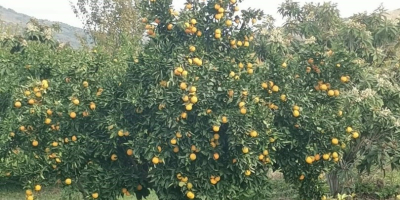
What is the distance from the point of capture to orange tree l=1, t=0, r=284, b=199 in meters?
4.11

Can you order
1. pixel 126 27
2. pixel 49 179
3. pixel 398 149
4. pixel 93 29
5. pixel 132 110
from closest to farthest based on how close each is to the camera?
pixel 132 110, pixel 49 179, pixel 398 149, pixel 126 27, pixel 93 29

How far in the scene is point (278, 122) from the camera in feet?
15.0

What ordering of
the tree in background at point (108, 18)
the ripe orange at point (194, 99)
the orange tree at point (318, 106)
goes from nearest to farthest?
the ripe orange at point (194, 99) < the orange tree at point (318, 106) < the tree in background at point (108, 18)

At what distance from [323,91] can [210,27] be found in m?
1.23

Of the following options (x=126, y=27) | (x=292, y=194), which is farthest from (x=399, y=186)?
(x=126, y=27)

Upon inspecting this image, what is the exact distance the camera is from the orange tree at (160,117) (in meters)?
4.11

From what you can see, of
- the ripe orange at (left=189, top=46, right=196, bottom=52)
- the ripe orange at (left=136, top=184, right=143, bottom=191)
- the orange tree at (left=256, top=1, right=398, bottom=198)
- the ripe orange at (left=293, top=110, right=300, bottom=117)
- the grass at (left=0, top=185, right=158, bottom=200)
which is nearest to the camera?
the ripe orange at (left=189, top=46, right=196, bottom=52)

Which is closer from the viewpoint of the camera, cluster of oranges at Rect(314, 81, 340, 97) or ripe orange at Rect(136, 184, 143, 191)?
cluster of oranges at Rect(314, 81, 340, 97)

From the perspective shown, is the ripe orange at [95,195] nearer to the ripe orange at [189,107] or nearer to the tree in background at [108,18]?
the ripe orange at [189,107]

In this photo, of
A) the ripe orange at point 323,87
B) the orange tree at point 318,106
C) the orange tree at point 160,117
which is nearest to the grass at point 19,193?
the orange tree at point 160,117

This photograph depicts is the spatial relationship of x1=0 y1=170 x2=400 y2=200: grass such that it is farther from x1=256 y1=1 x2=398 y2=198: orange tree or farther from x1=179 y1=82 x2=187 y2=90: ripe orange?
x1=179 y1=82 x2=187 y2=90: ripe orange

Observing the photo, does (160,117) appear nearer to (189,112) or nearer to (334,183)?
(189,112)

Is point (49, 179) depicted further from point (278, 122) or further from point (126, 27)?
point (126, 27)

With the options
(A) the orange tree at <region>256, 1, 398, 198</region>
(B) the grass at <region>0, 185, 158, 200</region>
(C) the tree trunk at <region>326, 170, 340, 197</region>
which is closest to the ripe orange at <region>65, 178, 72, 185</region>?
(A) the orange tree at <region>256, 1, 398, 198</region>
